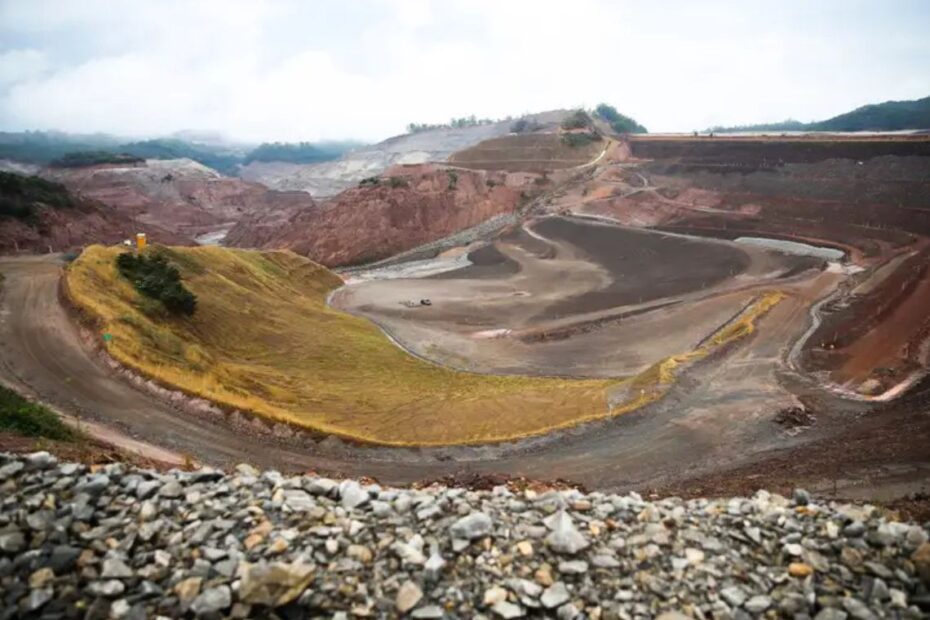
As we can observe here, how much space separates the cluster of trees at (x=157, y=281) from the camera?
25078mm

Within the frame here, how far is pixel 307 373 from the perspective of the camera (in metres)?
25.6

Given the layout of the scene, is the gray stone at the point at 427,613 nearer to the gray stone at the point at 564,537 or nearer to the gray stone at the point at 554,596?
the gray stone at the point at 554,596

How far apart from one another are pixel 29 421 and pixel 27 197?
5905 cm

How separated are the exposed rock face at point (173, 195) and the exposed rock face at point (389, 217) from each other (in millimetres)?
19773

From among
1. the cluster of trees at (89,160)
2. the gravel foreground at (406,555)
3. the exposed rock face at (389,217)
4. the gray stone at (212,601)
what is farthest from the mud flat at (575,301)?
the cluster of trees at (89,160)

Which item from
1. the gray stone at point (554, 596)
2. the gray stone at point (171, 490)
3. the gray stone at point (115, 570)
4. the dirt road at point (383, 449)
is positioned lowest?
the dirt road at point (383, 449)

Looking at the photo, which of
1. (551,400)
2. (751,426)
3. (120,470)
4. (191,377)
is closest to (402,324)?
(551,400)

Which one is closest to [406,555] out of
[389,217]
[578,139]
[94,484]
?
[94,484]

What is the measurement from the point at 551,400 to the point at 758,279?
112 ft

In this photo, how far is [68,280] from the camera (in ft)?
77.6

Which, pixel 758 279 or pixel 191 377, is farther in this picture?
pixel 758 279

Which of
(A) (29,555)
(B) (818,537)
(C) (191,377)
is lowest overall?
(C) (191,377)

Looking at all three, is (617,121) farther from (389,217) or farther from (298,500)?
(298,500)

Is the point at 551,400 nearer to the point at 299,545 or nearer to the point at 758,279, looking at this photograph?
the point at 299,545
